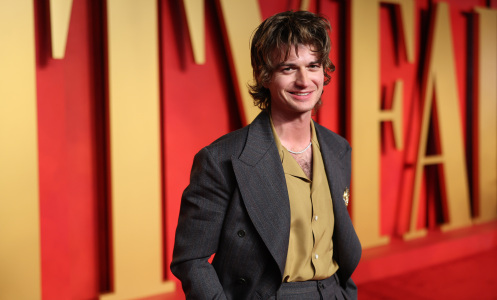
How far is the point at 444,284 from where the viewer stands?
12.1ft

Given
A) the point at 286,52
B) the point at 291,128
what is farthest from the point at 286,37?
the point at 291,128

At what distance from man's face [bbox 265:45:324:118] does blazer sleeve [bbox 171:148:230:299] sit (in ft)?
0.87

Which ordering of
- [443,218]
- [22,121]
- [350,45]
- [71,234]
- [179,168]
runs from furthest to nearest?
[443,218] < [350,45] < [179,168] < [71,234] < [22,121]

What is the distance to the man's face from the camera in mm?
1511

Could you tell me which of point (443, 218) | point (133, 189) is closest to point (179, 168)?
point (133, 189)

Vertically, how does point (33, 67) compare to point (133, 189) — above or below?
above

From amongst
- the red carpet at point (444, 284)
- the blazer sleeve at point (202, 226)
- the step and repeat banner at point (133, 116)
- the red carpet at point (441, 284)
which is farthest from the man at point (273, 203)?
the red carpet at point (444, 284)

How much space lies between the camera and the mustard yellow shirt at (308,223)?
5.00 ft

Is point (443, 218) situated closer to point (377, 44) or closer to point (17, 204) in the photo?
point (377, 44)

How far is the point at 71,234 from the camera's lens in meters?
2.93

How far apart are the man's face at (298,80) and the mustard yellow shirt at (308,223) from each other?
11cm

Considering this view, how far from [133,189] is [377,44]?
2040mm

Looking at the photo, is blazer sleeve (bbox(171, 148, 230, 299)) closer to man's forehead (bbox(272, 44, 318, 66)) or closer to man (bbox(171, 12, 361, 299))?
man (bbox(171, 12, 361, 299))

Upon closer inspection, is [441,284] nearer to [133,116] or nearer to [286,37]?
[133,116]
